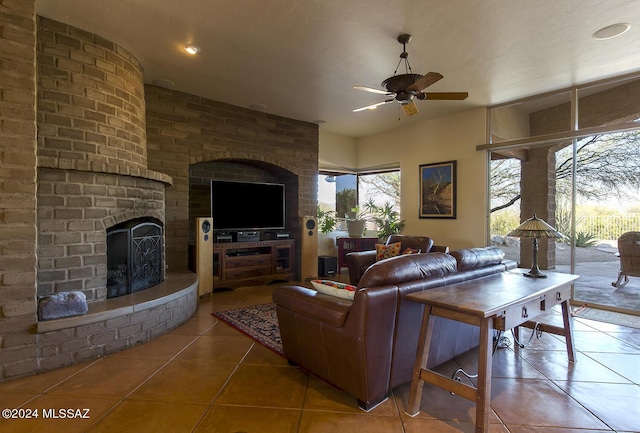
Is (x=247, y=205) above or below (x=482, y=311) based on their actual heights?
above

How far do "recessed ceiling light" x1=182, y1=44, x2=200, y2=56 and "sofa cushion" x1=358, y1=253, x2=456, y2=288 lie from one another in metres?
2.86

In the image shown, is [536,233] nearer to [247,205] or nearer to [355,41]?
[355,41]

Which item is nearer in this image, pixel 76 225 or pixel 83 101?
pixel 76 225

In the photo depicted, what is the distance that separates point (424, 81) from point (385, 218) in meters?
4.14

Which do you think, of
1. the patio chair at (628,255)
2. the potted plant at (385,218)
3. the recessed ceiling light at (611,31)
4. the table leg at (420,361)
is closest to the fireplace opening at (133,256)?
the table leg at (420,361)

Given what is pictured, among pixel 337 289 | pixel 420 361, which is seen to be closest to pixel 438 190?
pixel 337 289

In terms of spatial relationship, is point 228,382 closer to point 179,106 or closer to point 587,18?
point 179,106

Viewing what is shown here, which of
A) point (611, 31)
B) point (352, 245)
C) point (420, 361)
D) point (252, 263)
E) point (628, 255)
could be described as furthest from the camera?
point (352, 245)

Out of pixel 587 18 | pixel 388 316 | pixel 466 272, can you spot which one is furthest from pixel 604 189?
pixel 388 316

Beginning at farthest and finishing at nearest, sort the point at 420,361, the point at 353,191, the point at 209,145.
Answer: the point at 353,191, the point at 209,145, the point at 420,361

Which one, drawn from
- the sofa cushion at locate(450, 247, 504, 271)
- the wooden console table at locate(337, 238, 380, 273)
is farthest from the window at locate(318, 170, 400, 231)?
the sofa cushion at locate(450, 247, 504, 271)

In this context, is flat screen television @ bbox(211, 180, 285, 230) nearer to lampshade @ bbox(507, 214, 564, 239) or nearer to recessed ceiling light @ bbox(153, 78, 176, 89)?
recessed ceiling light @ bbox(153, 78, 176, 89)

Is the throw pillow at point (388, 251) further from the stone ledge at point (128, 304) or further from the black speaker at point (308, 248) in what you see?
the stone ledge at point (128, 304)

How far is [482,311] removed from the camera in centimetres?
164
